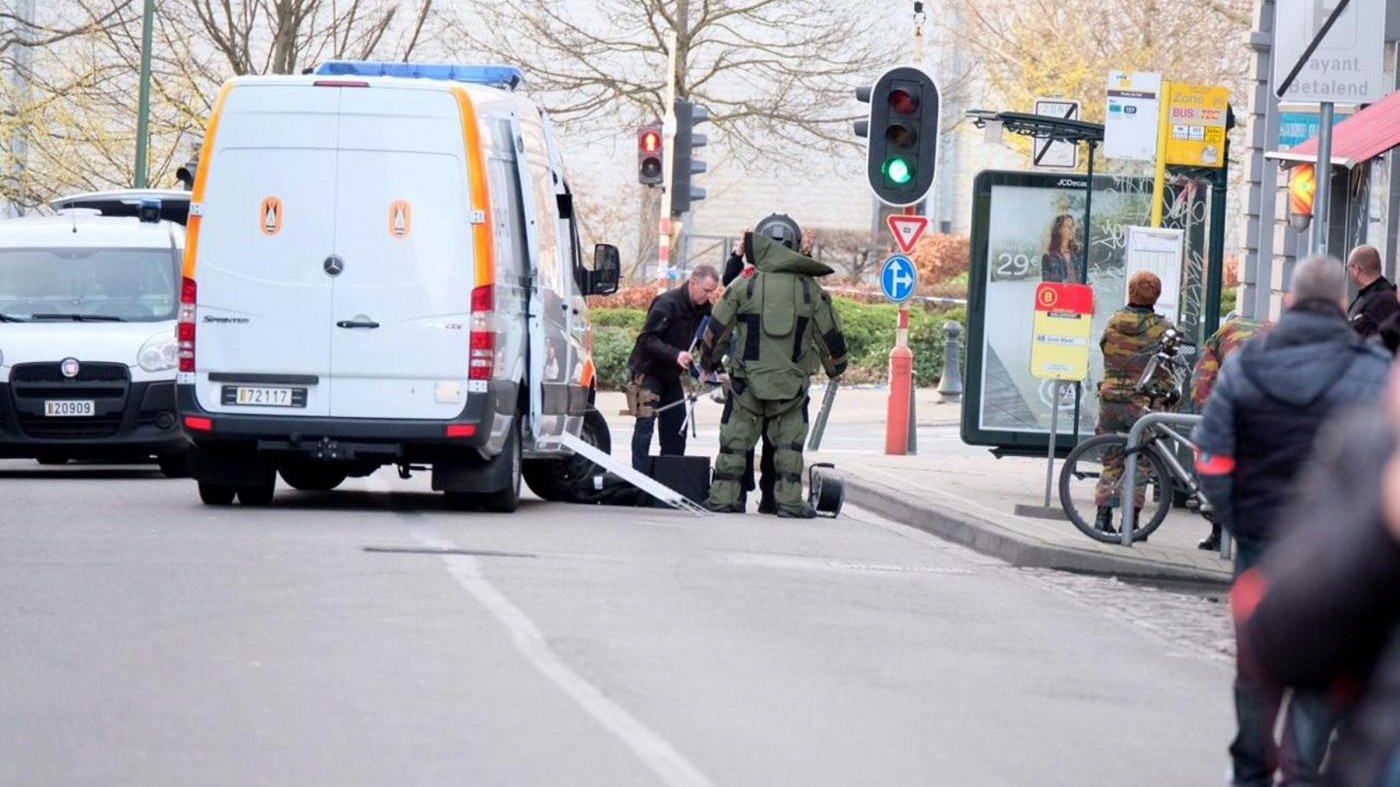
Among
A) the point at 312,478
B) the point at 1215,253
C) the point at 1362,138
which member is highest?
the point at 1362,138

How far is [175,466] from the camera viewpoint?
60.0 ft

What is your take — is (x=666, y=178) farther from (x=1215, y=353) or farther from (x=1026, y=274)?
(x=1215, y=353)

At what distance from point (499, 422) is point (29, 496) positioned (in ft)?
9.82

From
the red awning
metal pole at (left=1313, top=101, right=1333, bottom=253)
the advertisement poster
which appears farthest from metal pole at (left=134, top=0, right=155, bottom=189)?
metal pole at (left=1313, top=101, right=1333, bottom=253)

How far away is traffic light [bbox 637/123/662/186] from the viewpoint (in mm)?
25156

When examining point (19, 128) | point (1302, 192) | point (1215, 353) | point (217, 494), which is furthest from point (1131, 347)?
point (19, 128)

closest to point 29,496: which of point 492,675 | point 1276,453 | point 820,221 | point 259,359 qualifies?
point 259,359

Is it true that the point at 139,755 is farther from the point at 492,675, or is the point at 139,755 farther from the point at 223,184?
the point at 223,184

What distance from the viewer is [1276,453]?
6.55 m

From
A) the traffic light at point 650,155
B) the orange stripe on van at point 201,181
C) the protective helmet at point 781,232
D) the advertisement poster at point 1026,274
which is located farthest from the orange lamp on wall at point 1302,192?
the orange stripe on van at point 201,181

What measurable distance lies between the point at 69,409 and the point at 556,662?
378 inches

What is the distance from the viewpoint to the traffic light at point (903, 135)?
20.7 meters

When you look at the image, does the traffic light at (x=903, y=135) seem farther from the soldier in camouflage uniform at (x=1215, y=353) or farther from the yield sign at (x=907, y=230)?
the soldier in camouflage uniform at (x=1215, y=353)

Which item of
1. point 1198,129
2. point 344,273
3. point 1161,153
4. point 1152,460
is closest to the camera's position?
point 344,273
